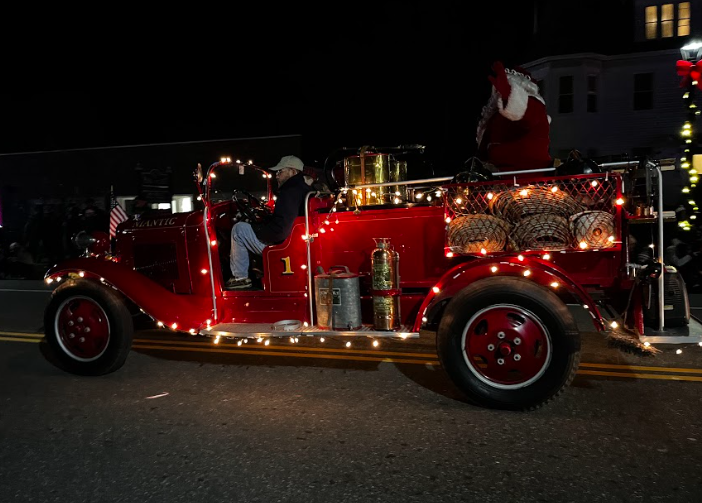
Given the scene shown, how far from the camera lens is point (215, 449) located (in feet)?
12.5

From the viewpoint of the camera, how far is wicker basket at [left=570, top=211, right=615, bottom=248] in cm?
428

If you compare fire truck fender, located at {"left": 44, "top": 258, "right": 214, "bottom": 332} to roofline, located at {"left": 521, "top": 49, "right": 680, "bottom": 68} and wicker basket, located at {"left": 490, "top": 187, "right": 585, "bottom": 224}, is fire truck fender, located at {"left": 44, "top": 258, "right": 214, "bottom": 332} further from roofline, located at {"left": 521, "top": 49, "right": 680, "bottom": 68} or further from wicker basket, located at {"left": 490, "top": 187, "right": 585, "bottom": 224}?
roofline, located at {"left": 521, "top": 49, "right": 680, "bottom": 68}

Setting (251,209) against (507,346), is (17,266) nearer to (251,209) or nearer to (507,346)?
(251,209)

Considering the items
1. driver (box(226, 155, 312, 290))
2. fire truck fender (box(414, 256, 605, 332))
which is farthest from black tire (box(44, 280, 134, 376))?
fire truck fender (box(414, 256, 605, 332))

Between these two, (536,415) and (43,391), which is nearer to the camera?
(536,415)

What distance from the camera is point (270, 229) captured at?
547 centimetres

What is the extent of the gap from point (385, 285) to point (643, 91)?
764 inches

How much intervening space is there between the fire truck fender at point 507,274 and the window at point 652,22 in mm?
19721

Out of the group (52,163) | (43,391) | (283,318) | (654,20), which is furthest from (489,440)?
(52,163)

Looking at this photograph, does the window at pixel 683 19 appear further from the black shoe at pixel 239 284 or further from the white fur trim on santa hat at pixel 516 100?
the black shoe at pixel 239 284

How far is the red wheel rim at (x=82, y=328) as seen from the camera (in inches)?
219

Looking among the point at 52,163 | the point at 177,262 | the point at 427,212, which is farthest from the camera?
the point at 52,163

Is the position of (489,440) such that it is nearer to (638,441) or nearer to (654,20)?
Result: (638,441)

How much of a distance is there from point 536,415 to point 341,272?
1891mm
